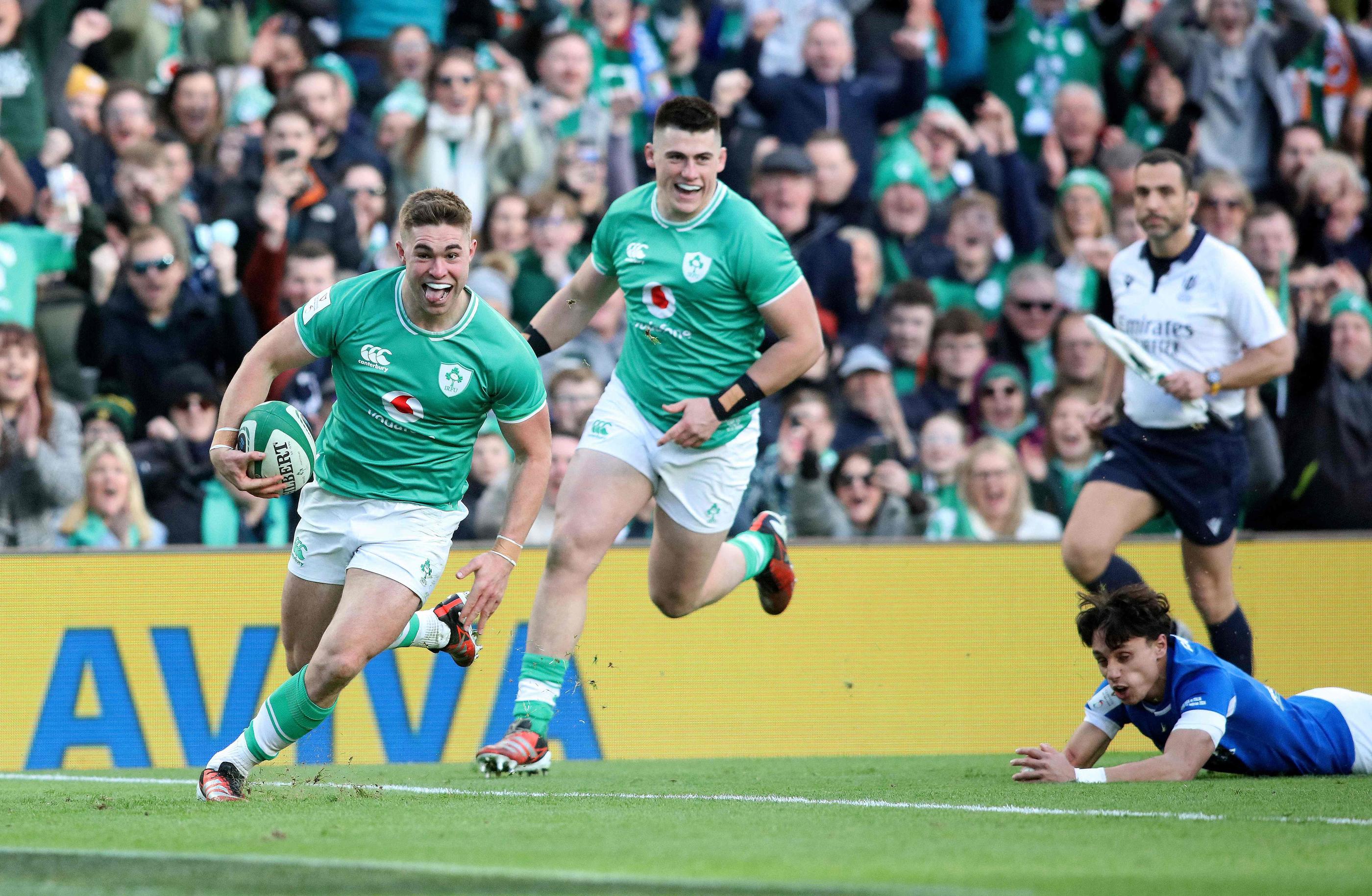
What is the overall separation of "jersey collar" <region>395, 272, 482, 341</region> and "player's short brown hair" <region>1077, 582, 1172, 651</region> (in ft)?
8.59

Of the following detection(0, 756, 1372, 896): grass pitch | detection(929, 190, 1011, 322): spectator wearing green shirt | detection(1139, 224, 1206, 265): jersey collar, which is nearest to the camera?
detection(0, 756, 1372, 896): grass pitch

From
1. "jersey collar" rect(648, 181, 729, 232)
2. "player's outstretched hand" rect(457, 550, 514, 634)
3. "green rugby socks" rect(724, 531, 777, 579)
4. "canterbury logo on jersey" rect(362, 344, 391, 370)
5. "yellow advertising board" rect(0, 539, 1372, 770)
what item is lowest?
"yellow advertising board" rect(0, 539, 1372, 770)

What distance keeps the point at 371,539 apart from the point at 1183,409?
12.9 feet

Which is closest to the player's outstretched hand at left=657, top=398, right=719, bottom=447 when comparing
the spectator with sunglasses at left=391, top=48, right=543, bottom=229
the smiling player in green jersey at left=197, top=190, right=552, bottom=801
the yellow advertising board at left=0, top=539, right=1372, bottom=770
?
the smiling player in green jersey at left=197, top=190, right=552, bottom=801

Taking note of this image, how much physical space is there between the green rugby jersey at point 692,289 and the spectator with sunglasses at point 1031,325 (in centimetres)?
505

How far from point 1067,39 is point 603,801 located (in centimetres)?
937

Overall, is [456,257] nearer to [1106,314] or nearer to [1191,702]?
[1191,702]

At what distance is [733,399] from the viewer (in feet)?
24.4

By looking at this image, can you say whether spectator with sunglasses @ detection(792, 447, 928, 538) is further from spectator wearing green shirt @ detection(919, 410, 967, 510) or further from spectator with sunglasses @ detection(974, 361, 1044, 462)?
spectator with sunglasses @ detection(974, 361, 1044, 462)

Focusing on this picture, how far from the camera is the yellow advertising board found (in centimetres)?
945

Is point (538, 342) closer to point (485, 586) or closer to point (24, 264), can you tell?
point (485, 586)

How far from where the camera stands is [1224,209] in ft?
41.7

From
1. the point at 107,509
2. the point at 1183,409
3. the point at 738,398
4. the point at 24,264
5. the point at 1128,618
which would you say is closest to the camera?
the point at 1128,618

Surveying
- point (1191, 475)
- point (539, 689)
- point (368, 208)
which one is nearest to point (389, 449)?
point (539, 689)
